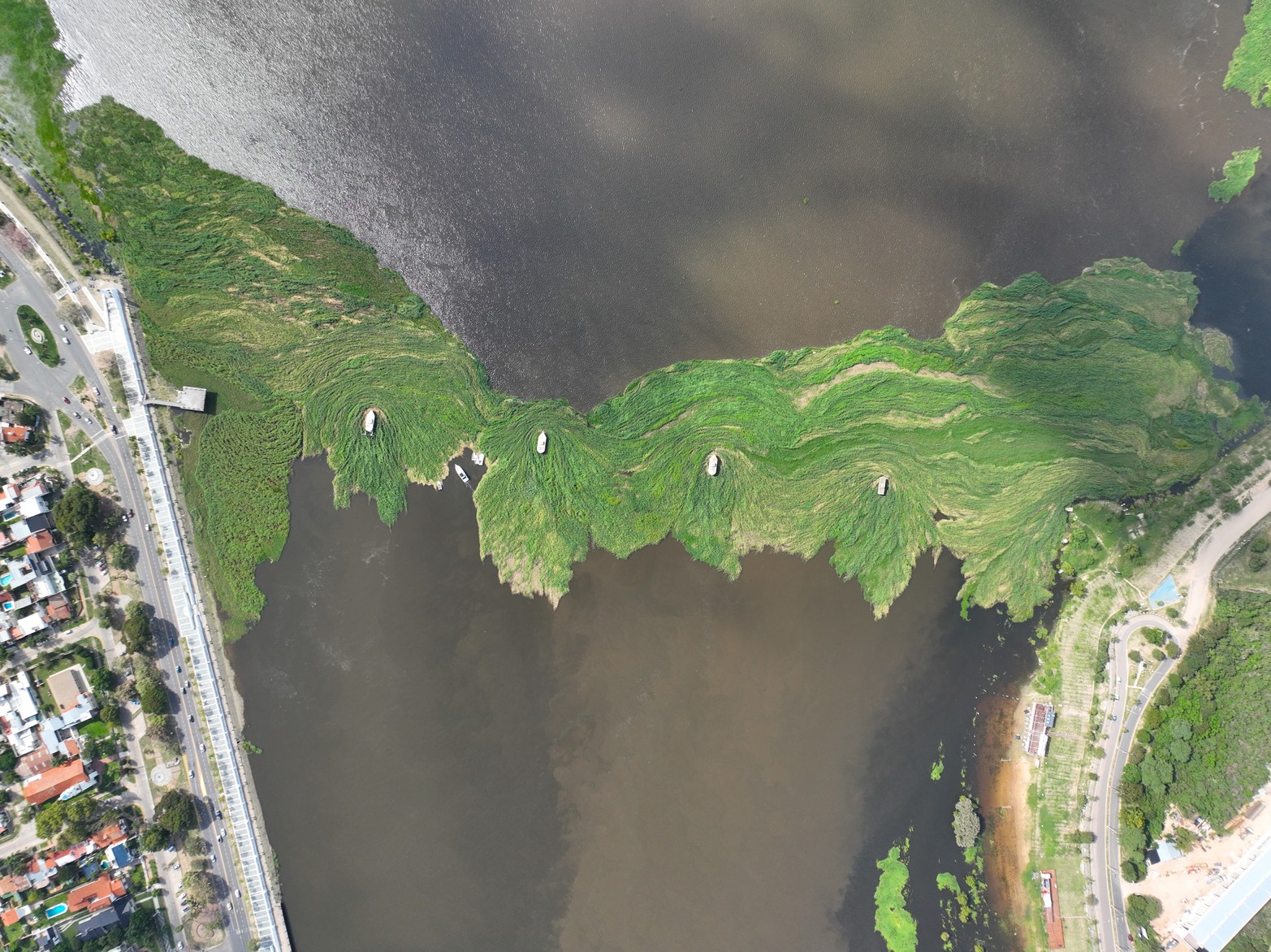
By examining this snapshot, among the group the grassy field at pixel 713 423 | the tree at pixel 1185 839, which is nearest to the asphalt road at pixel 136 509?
the grassy field at pixel 713 423

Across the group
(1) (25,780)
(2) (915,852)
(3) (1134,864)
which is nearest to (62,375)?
(1) (25,780)

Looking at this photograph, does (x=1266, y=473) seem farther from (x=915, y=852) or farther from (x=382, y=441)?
(x=382, y=441)

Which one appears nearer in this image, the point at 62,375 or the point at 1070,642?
the point at 62,375

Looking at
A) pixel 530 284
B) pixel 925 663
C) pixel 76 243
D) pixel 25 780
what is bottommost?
pixel 925 663

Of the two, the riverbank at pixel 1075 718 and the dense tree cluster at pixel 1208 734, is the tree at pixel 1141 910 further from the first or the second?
the riverbank at pixel 1075 718

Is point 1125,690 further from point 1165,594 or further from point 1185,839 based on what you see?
point 1185,839

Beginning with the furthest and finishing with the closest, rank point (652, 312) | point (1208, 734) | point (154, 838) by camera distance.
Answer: point (652, 312)
point (1208, 734)
point (154, 838)

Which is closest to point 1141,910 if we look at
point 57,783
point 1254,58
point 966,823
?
point 966,823
